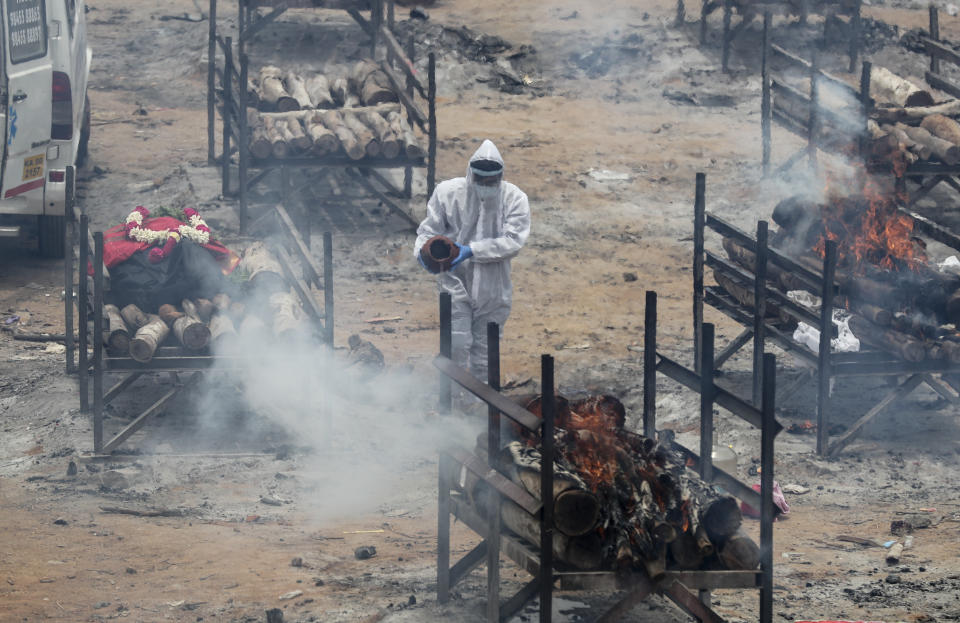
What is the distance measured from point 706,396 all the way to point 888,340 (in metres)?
3.64

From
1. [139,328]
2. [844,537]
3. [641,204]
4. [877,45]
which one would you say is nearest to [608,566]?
[844,537]

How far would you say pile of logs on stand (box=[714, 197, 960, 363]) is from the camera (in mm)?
9211

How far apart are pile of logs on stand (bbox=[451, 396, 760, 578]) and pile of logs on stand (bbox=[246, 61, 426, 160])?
7.44 m

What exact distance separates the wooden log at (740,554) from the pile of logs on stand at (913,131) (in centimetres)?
733

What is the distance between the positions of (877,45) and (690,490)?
16271mm

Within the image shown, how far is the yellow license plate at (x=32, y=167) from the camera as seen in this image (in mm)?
11398

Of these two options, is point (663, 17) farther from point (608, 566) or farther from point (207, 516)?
point (608, 566)

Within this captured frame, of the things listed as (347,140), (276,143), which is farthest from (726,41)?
(276,143)

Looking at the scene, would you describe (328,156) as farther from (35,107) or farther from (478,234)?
(478,234)

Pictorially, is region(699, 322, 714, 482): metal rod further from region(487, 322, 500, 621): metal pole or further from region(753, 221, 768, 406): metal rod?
region(753, 221, 768, 406): metal rod

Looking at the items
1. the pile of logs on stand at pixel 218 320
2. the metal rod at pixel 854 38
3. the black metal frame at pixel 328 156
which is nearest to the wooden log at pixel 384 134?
the black metal frame at pixel 328 156

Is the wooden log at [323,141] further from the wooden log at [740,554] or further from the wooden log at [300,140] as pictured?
the wooden log at [740,554]

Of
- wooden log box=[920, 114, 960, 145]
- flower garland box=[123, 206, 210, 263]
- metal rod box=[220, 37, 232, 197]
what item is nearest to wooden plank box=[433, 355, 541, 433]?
flower garland box=[123, 206, 210, 263]

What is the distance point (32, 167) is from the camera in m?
11.4
